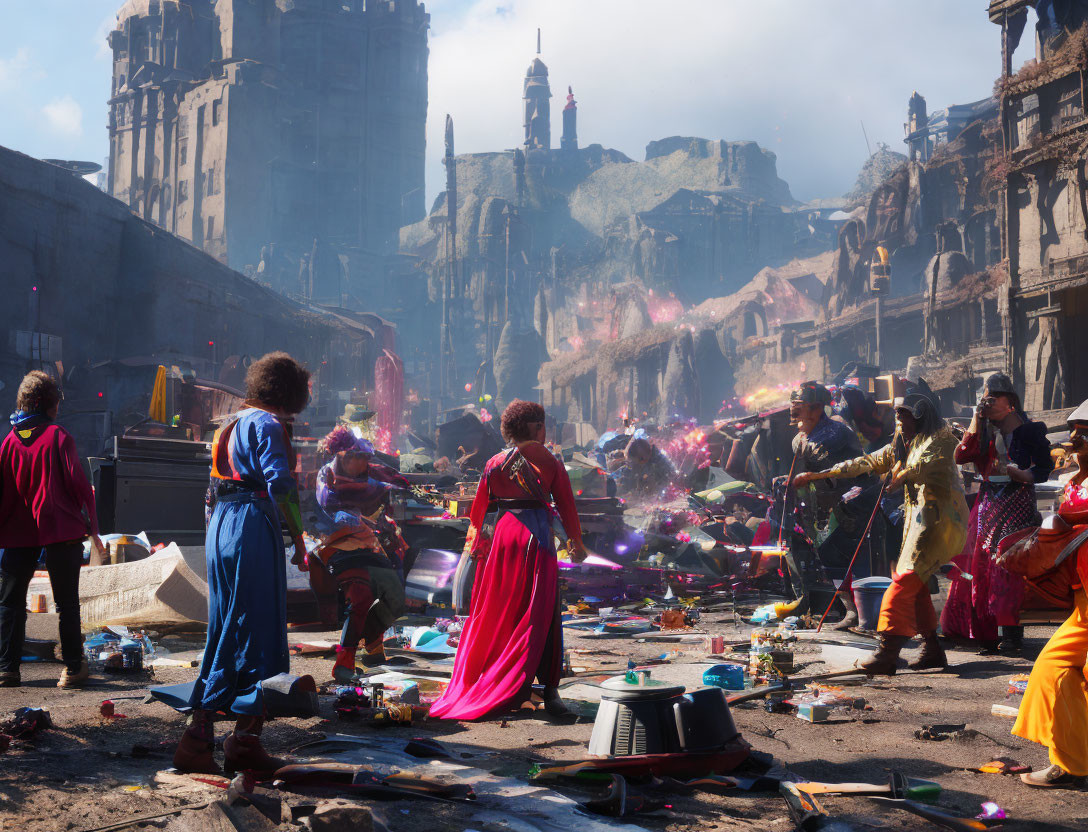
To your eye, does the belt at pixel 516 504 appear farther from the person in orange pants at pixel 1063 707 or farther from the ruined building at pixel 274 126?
the ruined building at pixel 274 126

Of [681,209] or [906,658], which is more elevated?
[681,209]

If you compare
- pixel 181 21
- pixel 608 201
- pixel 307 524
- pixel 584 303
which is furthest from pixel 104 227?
pixel 608 201

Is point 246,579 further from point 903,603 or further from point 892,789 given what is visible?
point 903,603

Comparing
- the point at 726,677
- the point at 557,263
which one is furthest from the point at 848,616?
the point at 557,263

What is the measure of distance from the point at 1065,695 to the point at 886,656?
8.41ft

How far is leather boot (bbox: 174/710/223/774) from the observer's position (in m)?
3.89

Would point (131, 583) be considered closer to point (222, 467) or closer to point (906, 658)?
point (222, 467)

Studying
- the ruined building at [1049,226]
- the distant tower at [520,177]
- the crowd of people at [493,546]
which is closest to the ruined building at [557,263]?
the distant tower at [520,177]

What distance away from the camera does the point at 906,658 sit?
700 cm

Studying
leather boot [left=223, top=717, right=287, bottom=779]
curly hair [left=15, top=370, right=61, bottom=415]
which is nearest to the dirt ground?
leather boot [left=223, top=717, right=287, bottom=779]

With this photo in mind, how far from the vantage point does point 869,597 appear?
8.09 metres

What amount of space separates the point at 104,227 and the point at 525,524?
37.8m

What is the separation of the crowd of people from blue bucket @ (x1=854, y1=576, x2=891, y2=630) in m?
0.17

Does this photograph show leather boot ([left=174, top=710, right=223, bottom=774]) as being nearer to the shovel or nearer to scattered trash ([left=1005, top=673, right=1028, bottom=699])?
the shovel
